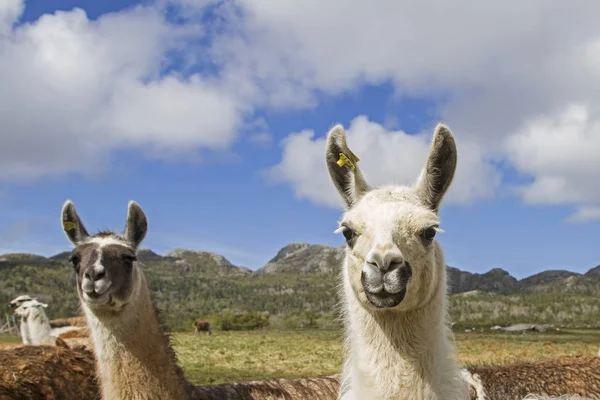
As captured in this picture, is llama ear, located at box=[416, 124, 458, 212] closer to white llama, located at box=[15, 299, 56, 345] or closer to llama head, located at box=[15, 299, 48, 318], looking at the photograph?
white llama, located at box=[15, 299, 56, 345]

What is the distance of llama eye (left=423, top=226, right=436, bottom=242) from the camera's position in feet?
11.8

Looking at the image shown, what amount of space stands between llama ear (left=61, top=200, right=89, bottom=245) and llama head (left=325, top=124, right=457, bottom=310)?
370cm

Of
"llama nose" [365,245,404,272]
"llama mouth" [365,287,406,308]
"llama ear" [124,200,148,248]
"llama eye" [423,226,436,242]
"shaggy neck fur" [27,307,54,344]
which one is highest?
"llama ear" [124,200,148,248]

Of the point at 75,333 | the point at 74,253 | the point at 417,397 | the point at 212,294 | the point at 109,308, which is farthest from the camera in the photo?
the point at 212,294

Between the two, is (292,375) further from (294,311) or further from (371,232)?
(294,311)

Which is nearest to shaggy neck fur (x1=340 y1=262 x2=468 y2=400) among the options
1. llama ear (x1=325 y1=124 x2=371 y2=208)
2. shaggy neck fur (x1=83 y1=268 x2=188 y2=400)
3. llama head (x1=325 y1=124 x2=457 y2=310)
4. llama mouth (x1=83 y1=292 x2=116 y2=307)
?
llama head (x1=325 y1=124 x2=457 y2=310)

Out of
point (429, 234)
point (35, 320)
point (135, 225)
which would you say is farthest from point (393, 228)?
point (35, 320)

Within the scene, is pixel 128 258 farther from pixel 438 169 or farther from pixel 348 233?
pixel 438 169

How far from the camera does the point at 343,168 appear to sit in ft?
13.6

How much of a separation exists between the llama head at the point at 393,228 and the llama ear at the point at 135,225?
3214 millimetres

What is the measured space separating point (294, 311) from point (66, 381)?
106 meters

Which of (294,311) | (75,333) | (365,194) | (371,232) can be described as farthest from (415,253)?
(294,311)

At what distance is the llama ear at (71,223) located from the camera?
21.2ft

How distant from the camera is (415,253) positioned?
139 inches
